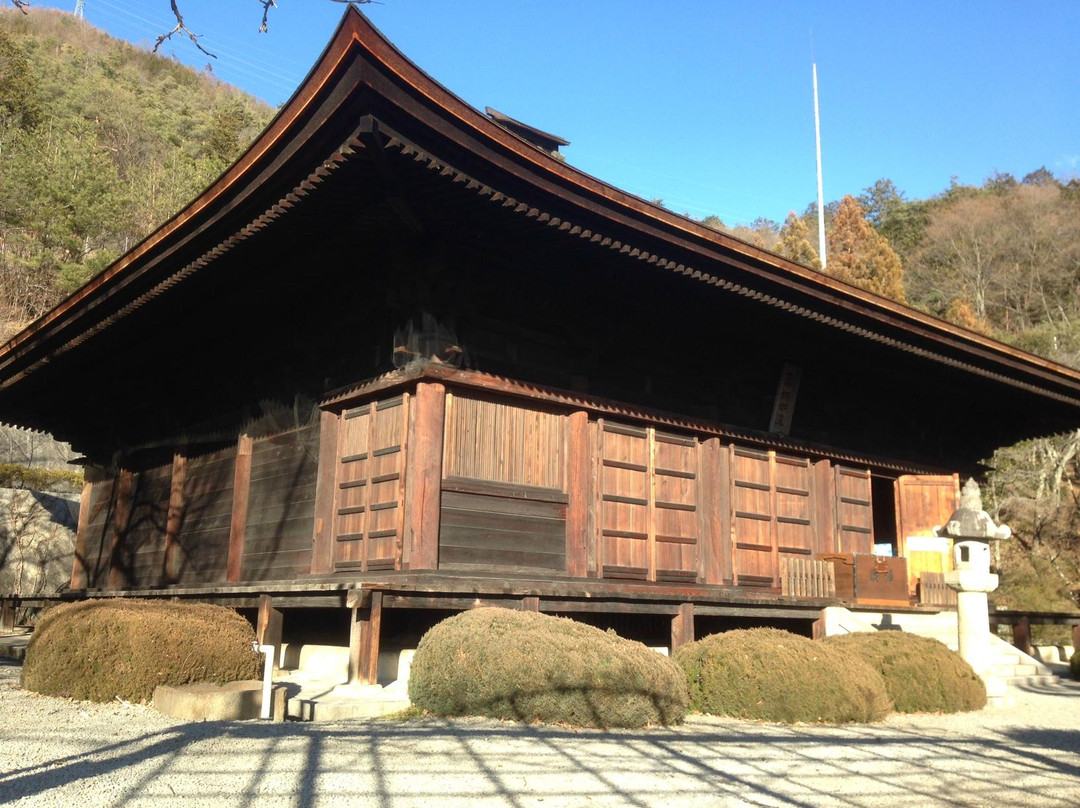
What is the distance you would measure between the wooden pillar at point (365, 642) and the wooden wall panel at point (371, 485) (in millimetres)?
1181

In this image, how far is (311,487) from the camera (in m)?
11.7

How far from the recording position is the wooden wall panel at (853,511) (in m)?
14.7

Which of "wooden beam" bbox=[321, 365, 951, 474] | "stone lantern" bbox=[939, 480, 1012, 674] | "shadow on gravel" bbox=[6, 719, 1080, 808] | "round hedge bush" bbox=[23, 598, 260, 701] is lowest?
"shadow on gravel" bbox=[6, 719, 1080, 808]

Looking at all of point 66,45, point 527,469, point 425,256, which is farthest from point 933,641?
point 66,45

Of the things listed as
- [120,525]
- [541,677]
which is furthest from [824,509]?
[120,525]

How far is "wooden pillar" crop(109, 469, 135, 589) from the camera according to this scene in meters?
16.5

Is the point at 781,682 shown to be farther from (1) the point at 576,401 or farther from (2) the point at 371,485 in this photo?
(2) the point at 371,485

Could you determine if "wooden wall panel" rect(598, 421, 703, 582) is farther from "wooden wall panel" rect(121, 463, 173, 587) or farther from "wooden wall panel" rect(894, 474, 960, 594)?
"wooden wall panel" rect(121, 463, 173, 587)

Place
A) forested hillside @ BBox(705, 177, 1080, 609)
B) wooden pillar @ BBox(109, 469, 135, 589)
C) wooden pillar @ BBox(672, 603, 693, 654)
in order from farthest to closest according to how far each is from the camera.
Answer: forested hillside @ BBox(705, 177, 1080, 609)
wooden pillar @ BBox(109, 469, 135, 589)
wooden pillar @ BBox(672, 603, 693, 654)

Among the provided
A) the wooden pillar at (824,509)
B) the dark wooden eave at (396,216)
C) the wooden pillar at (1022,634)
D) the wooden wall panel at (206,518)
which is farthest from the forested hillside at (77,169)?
the wooden pillar at (1022,634)

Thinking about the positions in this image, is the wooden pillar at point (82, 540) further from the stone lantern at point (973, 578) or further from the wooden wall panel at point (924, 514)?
the stone lantern at point (973, 578)

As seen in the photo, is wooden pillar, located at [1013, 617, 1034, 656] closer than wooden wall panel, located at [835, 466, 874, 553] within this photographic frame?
No

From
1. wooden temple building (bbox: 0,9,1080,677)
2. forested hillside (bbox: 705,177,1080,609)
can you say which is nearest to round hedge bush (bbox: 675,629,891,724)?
wooden temple building (bbox: 0,9,1080,677)

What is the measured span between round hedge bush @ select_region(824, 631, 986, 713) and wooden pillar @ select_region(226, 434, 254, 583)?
302 inches
